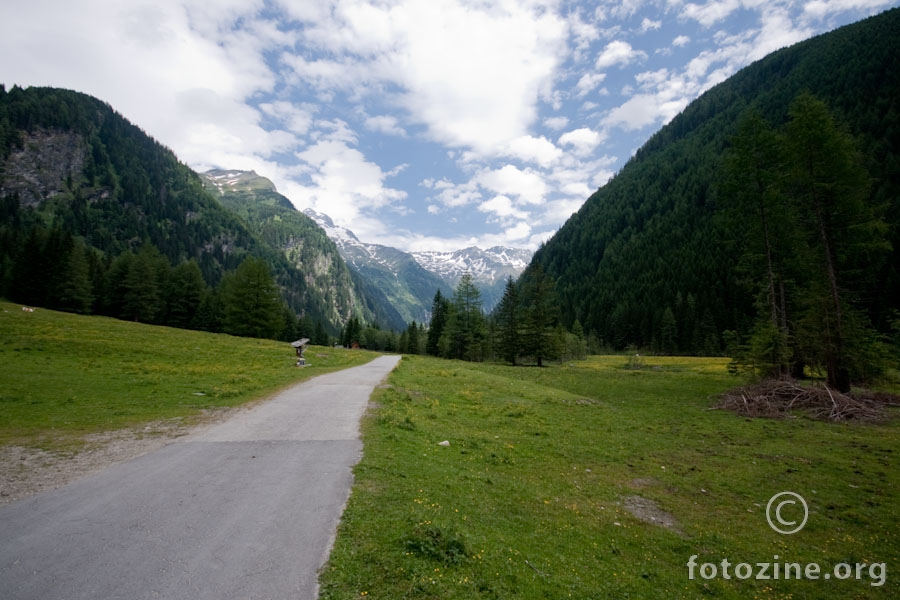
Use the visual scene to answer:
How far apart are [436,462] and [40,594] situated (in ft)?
29.1

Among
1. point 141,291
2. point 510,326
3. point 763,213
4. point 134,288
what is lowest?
point 510,326

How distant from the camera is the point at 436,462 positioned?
12047 millimetres

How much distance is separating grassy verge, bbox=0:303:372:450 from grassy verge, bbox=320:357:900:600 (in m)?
9.57

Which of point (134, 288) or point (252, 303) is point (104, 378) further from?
point (134, 288)

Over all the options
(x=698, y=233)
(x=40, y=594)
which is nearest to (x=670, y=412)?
(x=40, y=594)

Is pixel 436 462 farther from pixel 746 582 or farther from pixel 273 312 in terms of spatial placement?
pixel 273 312

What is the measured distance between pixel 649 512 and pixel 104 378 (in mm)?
28202

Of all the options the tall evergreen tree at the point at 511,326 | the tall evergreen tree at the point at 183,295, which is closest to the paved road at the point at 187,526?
the tall evergreen tree at the point at 511,326

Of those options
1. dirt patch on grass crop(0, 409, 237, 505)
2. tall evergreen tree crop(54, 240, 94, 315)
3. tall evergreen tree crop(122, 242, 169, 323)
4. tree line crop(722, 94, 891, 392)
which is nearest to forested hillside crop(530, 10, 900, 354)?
tree line crop(722, 94, 891, 392)

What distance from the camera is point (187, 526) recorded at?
22.6 feet

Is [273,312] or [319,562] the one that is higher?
[273,312]

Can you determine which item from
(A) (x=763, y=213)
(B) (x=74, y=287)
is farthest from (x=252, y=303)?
(A) (x=763, y=213)

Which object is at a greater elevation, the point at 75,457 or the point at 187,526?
the point at 187,526

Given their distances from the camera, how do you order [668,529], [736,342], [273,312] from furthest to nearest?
[273,312] < [736,342] < [668,529]
